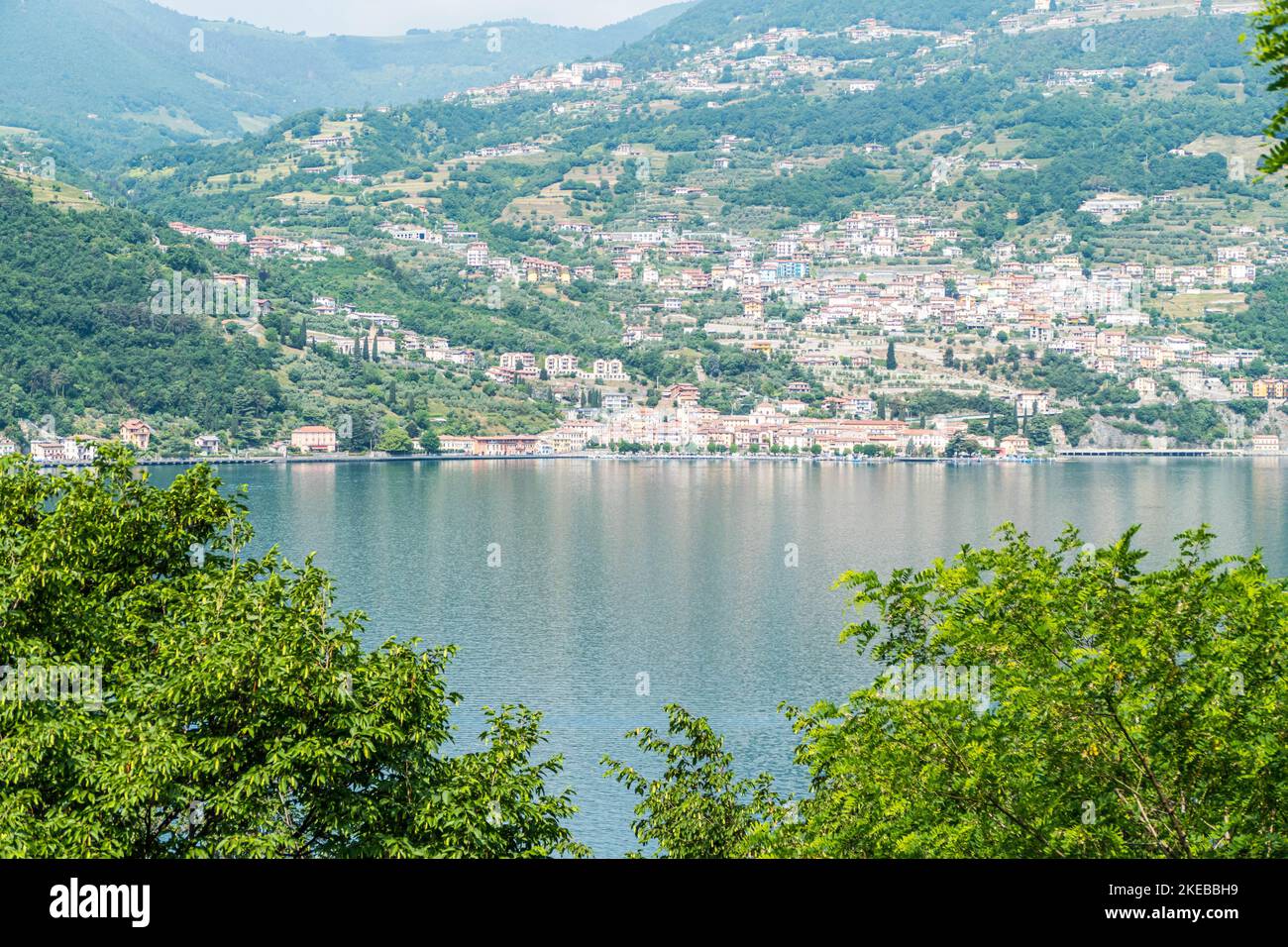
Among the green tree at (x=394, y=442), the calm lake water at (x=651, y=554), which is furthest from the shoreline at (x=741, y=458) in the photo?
the calm lake water at (x=651, y=554)

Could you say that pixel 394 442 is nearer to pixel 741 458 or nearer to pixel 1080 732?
pixel 741 458

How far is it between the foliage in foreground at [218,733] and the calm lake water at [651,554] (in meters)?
8.80

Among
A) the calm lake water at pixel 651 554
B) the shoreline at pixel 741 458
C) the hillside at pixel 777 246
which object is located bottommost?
the calm lake water at pixel 651 554

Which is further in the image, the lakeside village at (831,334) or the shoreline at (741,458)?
the lakeside village at (831,334)

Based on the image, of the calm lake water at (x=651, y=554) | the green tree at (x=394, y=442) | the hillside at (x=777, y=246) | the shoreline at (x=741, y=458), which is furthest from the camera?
the hillside at (x=777, y=246)

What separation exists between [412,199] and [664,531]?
352 feet

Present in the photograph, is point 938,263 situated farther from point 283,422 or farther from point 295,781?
point 295,781

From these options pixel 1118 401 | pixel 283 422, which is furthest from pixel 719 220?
pixel 283 422

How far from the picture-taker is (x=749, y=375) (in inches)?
4434

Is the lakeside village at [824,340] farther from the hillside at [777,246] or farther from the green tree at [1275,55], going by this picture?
the green tree at [1275,55]

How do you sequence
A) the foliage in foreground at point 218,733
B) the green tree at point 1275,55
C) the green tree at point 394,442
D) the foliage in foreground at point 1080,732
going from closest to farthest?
the green tree at point 1275,55
the foliage in foreground at point 1080,732
the foliage in foreground at point 218,733
the green tree at point 394,442

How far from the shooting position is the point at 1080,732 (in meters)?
6.56

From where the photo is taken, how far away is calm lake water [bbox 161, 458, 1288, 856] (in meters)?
26.0

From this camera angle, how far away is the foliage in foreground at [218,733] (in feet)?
21.9
